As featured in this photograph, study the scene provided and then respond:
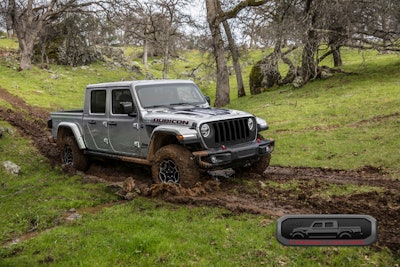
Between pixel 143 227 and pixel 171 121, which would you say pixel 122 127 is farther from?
pixel 143 227

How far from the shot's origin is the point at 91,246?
5.07 metres

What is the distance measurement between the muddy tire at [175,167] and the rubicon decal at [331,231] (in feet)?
18.3

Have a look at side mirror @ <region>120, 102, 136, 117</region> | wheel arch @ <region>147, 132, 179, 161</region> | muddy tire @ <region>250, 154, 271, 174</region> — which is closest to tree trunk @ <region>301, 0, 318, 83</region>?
muddy tire @ <region>250, 154, 271, 174</region>

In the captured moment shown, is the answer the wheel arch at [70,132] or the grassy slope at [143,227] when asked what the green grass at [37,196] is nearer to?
the grassy slope at [143,227]

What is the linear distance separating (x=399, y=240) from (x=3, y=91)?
84.2ft

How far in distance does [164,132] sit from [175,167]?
69 centimetres

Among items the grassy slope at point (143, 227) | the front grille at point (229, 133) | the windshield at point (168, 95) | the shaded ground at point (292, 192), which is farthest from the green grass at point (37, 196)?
the front grille at point (229, 133)

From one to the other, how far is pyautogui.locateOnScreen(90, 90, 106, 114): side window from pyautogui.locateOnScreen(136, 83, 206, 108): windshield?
3.77ft

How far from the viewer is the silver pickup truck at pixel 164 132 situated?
6988 millimetres

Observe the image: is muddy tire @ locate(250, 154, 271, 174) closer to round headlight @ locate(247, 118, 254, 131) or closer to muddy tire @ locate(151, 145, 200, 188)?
round headlight @ locate(247, 118, 254, 131)

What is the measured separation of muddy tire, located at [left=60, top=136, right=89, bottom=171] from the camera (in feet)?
31.8

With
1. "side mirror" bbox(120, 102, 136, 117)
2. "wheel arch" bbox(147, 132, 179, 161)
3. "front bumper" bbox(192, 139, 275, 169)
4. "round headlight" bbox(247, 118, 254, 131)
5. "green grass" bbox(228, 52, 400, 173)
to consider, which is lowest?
"green grass" bbox(228, 52, 400, 173)

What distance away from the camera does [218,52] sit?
2361cm

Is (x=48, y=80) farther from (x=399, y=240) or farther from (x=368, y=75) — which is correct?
(x=399, y=240)
